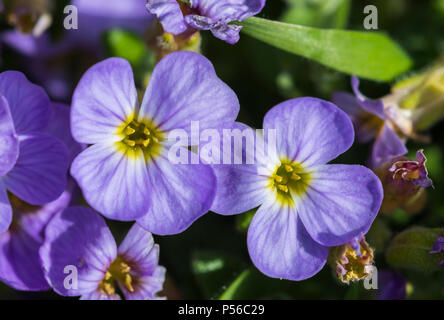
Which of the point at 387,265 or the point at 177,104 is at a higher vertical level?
the point at 177,104

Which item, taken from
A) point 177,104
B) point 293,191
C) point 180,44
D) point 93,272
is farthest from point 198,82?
point 93,272

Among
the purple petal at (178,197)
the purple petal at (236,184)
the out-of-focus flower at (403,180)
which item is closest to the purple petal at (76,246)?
the purple petal at (178,197)

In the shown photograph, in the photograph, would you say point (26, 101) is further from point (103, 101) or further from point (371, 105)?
point (371, 105)

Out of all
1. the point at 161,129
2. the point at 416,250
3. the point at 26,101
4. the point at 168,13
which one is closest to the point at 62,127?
the point at 26,101

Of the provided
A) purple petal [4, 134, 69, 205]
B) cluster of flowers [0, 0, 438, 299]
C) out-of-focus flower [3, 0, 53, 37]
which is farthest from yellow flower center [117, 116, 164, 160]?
out-of-focus flower [3, 0, 53, 37]

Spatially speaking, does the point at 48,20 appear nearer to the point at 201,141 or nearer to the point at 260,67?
the point at 260,67

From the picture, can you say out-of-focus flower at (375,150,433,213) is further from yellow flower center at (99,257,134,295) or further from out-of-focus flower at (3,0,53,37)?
out-of-focus flower at (3,0,53,37)
